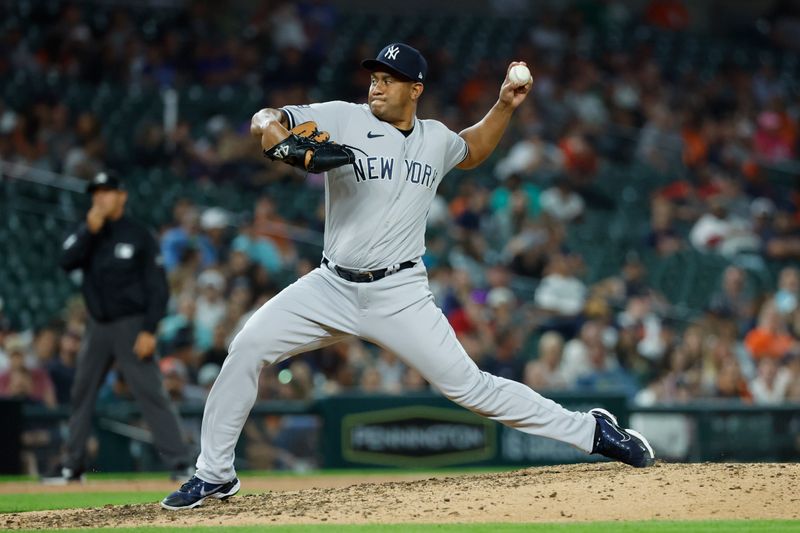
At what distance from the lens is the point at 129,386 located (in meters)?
8.66

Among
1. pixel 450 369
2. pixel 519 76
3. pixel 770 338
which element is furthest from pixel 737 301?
pixel 450 369

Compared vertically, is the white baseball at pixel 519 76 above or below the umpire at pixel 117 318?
above

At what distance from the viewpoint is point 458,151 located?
6.25m

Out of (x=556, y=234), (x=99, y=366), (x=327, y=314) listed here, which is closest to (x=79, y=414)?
(x=99, y=366)

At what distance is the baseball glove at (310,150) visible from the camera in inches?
211

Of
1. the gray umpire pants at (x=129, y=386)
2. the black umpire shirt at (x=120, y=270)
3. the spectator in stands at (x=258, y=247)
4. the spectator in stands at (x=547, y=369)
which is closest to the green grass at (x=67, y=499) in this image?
the gray umpire pants at (x=129, y=386)

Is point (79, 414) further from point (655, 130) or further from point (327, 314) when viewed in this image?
point (655, 130)

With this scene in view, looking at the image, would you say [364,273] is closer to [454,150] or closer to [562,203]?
[454,150]

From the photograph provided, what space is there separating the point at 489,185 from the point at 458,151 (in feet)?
27.9

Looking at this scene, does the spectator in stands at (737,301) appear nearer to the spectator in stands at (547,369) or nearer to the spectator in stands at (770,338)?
the spectator in stands at (770,338)

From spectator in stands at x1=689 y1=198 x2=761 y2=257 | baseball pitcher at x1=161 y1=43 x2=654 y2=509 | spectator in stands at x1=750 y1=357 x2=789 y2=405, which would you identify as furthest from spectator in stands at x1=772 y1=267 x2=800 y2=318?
baseball pitcher at x1=161 y1=43 x2=654 y2=509

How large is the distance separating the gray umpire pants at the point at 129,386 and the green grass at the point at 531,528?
10.4 ft

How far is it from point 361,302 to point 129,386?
10.9 ft

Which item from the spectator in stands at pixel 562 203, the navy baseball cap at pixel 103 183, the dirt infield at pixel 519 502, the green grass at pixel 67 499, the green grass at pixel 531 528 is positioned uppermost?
the spectator in stands at pixel 562 203
